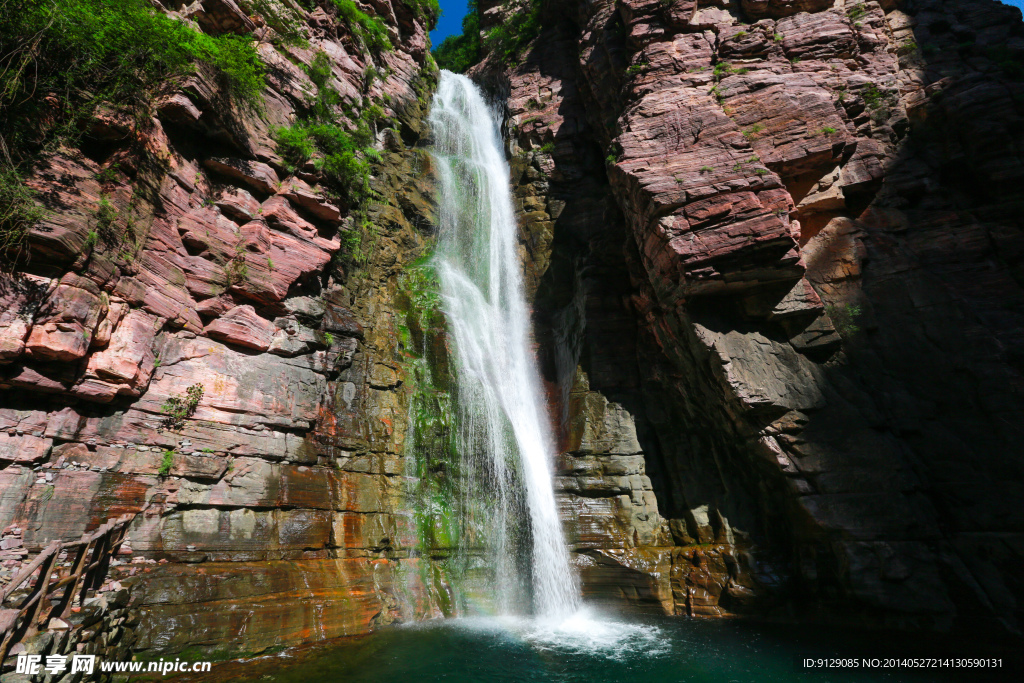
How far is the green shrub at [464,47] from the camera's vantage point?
2823 centimetres

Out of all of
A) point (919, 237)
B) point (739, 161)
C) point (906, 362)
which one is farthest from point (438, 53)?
point (906, 362)

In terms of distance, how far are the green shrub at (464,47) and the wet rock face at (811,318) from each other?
48.6 ft

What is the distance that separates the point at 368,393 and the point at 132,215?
6227 mm

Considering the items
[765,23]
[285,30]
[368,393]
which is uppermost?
[285,30]

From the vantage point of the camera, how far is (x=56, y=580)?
711cm

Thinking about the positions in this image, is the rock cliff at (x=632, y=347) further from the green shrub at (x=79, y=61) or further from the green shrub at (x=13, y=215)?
the green shrub at (x=79, y=61)

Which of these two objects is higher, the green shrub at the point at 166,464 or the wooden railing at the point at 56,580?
the green shrub at the point at 166,464

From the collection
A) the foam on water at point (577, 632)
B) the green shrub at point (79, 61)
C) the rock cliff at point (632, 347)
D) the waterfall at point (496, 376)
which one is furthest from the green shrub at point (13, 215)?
the foam on water at point (577, 632)

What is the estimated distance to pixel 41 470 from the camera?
780 cm

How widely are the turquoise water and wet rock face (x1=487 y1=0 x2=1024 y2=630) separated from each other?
120 centimetres

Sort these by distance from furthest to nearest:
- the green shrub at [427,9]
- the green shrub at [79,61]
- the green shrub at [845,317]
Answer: the green shrub at [427,9], the green shrub at [845,317], the green shrub at [79,61]

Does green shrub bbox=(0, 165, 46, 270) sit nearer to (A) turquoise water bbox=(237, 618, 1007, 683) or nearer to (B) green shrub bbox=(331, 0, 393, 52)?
(A) turquoise water bbox=(237, 618, 1007, 683)

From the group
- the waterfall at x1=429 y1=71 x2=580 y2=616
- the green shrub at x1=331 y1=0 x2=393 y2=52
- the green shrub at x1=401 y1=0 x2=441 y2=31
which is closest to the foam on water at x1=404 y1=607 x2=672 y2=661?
the waterfall at x1=429 y1=71 x2=580 y2=616

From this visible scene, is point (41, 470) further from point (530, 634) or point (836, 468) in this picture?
point (836, 468)
